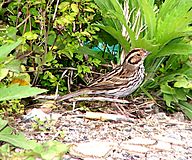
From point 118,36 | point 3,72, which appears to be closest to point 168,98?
point 118,36

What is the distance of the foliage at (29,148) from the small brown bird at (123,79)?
1.30 meters

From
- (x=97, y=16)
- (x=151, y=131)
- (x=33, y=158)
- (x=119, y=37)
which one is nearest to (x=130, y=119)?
(x=151, y=131)

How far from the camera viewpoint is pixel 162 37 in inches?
213

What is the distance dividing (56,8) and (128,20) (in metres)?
0.71

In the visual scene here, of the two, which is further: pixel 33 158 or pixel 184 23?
pixel 184 23

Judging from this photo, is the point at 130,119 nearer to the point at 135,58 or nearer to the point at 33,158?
the point at 135,58

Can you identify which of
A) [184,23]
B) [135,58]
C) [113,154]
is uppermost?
[184,23]

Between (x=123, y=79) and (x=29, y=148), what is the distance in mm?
1746

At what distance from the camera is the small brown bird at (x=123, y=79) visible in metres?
5.32

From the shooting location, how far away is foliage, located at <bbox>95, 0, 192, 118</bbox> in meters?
5.40

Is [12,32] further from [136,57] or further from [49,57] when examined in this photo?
[136,57]

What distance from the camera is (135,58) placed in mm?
5469

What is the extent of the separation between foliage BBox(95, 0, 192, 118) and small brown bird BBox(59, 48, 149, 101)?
0.11 meters

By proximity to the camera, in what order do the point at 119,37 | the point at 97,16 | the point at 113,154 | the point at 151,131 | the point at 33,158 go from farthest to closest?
the point at 97,16 < the point at 119,37 < the point at 151,131 < the point at 113,154 < the point at 33,158
